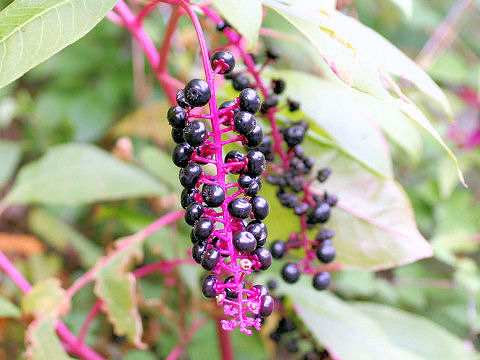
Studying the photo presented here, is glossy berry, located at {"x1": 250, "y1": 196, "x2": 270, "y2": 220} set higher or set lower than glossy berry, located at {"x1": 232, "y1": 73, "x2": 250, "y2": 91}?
higher

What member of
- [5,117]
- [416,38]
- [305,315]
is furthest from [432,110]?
[5,117]

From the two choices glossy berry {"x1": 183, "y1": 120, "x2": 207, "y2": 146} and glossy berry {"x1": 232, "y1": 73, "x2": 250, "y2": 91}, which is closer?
glossy berry {"x1": 183, "y1": 120, "x2": 207, "y2": 146}

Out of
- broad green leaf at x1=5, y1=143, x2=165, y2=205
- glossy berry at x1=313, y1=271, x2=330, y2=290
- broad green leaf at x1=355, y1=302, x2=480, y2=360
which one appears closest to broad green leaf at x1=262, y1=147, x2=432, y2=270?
glossy berry at x1=313, y1=271, x2=330, y2=290

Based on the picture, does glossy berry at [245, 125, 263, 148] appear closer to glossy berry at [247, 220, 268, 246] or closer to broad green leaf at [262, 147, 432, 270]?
glossy berry at [247, 220, 268, 246]

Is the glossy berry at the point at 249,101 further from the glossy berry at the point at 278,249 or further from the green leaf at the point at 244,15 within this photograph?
the glossy berry at the point at 278,249

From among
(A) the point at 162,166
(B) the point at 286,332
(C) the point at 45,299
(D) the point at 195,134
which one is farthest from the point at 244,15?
(A) the point at 162,166

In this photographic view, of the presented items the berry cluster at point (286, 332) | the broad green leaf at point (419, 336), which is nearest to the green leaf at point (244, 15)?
the berry cluster at point (286, 332)

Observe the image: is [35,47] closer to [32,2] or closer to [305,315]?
[32,2]
